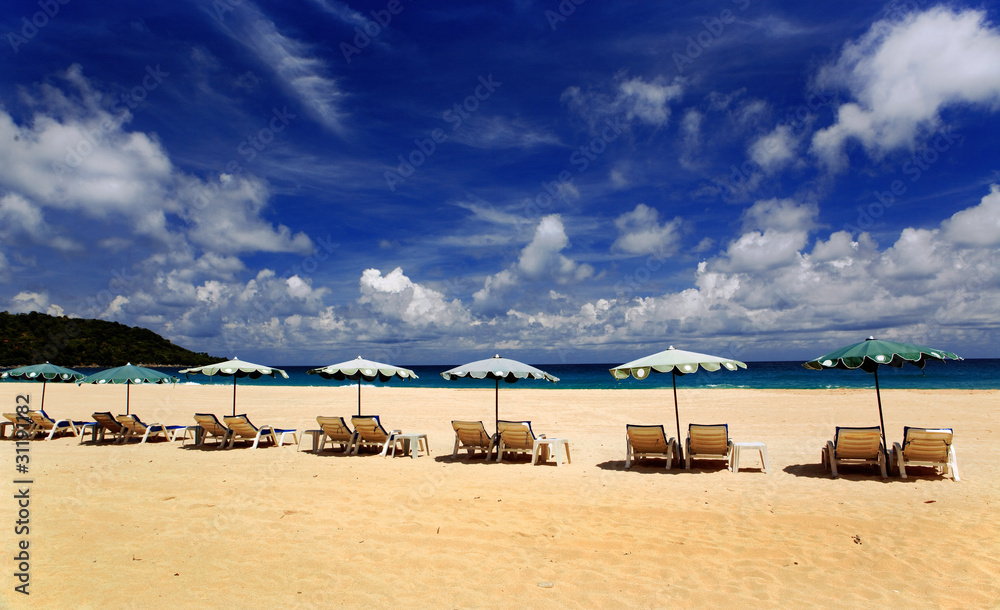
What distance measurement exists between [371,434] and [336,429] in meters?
0.74

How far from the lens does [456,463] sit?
31.8 feet

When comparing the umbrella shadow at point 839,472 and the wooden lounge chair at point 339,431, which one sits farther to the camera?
the wooden lounge chair at point 339,431

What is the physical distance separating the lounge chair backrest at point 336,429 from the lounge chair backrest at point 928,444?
9249 millimetres

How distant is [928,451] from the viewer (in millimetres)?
7840

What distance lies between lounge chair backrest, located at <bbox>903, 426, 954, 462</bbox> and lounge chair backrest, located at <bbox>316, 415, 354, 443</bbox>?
30.3 ft

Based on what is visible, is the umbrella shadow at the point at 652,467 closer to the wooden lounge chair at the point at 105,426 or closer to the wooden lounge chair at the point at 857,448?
the wooden lounge chair at the point at 857,448

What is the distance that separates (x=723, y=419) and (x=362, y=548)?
14.9 m

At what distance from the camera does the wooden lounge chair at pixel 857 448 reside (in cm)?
794

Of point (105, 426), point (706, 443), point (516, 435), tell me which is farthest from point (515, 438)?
point (105, 426)

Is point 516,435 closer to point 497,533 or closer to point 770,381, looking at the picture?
point 497,533

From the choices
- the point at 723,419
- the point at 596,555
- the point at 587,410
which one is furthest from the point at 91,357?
the point at 596,555

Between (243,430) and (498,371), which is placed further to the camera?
(243,430)

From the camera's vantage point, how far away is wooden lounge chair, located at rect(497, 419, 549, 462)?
31.1 feet

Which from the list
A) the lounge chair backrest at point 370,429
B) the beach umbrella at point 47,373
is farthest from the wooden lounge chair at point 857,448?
the beach umbrella at point 47,373
